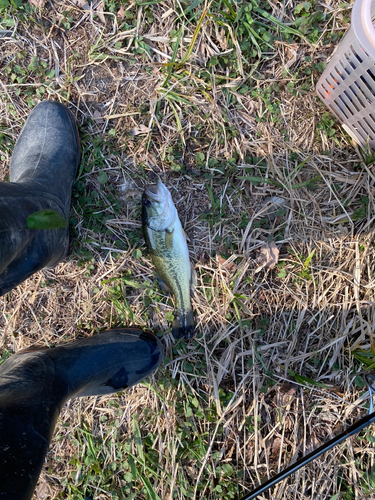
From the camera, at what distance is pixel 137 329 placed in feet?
10.5

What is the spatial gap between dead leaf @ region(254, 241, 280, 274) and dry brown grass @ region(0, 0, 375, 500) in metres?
0.05

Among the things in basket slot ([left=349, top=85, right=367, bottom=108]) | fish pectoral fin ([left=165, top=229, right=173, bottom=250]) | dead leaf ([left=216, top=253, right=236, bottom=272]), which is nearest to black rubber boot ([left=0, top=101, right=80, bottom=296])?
fish pectoral fin ([left=165, top=229, right=173, bottom=250])

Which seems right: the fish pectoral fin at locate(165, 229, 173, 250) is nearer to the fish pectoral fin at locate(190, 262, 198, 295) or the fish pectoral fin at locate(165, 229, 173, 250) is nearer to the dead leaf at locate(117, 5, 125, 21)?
the fish pectoral fin at locate(190, 262, 198, 295)

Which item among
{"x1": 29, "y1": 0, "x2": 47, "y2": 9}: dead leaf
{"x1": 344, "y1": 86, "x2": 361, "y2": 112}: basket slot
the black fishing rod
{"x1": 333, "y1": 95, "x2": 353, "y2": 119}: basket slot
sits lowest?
the black fishing rod

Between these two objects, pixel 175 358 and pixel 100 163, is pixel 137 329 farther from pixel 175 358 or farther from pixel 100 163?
pixel 100 163

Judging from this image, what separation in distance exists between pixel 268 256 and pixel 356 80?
61.6 inches

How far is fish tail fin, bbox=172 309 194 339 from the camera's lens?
3.08m

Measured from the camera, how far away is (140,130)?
3197 mm

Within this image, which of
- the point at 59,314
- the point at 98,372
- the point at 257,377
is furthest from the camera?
the point at 59,314

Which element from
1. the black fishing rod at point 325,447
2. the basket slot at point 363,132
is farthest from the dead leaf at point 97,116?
the black fishing rod at point 325,447

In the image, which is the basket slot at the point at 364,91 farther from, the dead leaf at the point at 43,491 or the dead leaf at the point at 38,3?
the dead leaf at the point at 43,491

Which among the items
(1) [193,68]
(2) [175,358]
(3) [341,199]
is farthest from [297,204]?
(2) [175,358]

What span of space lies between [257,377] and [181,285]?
1109mm

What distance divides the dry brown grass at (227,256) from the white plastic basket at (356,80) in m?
0.17
